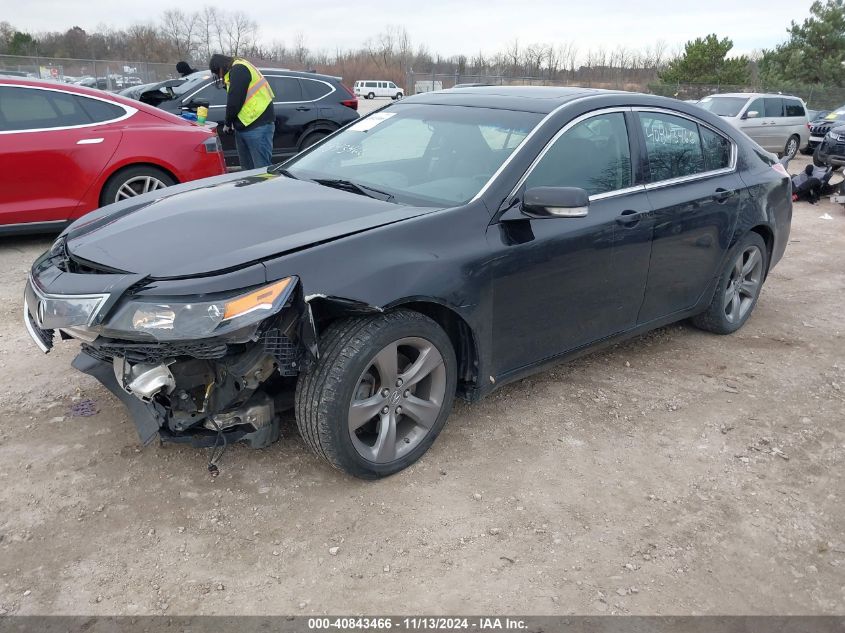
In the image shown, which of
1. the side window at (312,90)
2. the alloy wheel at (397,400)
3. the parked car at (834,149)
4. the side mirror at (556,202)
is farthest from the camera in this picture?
the parked car at (834,149)

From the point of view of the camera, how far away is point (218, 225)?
2.99 metres

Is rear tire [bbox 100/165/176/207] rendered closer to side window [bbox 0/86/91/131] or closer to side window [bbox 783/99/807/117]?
side window [bbox 0/86/91/131]

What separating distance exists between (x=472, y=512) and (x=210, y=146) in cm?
531

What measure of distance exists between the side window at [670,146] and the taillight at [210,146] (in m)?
4.53

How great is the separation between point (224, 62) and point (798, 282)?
21.0 ft

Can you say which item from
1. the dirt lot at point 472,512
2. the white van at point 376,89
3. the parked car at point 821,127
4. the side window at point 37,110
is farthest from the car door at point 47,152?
the white van at point 376,89

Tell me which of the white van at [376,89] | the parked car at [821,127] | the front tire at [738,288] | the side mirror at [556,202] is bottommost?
the white van at [376,89]

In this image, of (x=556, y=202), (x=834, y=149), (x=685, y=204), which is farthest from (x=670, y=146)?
(x=834, y=149)

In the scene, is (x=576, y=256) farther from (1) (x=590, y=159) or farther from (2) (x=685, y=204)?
(2) (x=685, y=204)

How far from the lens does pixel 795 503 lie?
3.10m

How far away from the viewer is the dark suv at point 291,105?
1036cm

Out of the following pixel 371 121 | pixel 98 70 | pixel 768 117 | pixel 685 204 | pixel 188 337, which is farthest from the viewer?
pixel 98 70

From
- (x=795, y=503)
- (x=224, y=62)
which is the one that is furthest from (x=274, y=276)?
(x=224, y=62)

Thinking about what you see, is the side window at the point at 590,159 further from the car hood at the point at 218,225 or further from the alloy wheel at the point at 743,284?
the alloy wheel at the point at 743,284
